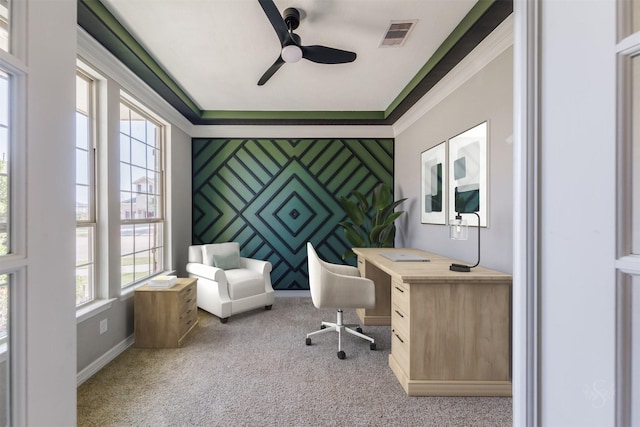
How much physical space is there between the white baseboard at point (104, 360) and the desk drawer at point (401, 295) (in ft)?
7.68

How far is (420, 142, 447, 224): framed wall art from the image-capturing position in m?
2.93

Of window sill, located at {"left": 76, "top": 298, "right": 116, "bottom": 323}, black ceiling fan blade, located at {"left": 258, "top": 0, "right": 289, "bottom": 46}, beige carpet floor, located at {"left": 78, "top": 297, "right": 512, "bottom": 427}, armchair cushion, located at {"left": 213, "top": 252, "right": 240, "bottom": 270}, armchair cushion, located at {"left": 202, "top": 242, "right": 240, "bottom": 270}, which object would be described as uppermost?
black ceiling fan blade, located at {"left": 258, "top": 0, "right": 289, "bottom": 46}

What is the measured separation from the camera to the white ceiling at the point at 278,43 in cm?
201

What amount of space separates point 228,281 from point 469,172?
8.86 ft

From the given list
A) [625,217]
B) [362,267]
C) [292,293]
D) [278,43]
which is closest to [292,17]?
[278,43]

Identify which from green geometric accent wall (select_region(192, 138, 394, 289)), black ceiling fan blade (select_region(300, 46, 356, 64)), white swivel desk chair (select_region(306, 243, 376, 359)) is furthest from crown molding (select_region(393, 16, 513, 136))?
white swivel desk chair (select_region(306, 243, 376, 359))

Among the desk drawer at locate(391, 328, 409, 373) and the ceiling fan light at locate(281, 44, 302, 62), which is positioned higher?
the ceiling fan light at locate(281, 44, 302, 62)

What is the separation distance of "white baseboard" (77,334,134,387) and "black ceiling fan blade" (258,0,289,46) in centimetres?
274

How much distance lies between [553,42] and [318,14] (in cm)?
197

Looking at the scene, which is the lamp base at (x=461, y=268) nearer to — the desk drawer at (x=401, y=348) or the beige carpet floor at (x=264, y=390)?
the desk drawer at (x=401, y=348)

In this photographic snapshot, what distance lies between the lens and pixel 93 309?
2.23 meters

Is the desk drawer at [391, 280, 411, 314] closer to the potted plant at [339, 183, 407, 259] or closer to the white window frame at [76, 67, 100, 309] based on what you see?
the potted plant at [339, 183, 407, 259]

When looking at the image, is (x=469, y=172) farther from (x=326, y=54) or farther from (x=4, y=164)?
(x=4, y=164)

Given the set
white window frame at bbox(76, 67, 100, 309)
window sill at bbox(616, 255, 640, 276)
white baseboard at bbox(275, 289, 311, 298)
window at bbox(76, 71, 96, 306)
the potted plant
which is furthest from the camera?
white baseboard at bbox(275, 289, 311, 298)
